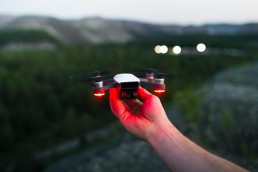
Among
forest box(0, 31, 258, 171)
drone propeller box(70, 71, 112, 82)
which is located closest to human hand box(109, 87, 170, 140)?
drone propeller box(70, 71, 112, 82)

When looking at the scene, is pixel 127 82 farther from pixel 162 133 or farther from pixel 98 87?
pixel 162 133

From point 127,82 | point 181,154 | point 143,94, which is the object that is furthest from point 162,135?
point 127,82

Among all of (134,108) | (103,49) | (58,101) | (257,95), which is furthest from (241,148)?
(103,49)

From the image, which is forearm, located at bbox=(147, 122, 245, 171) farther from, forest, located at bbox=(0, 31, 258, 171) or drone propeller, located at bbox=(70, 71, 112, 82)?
forest, located at bbox=(0, 31, 258, 171)

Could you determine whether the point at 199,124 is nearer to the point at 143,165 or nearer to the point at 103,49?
the point at 143,165

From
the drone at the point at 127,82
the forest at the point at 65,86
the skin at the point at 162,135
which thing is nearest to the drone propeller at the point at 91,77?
the drone at the point at 127,82

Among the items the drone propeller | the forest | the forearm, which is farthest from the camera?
the forest

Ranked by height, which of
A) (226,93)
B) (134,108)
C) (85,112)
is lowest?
(85,112)
